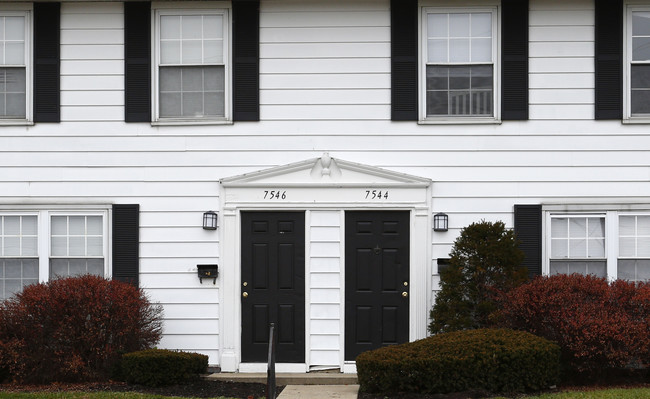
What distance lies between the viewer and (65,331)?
11.1m

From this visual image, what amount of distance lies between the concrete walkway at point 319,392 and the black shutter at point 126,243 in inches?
109

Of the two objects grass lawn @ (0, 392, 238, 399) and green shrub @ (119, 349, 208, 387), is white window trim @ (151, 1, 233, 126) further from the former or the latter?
grass lawn @ (0, 392, 238, 399)

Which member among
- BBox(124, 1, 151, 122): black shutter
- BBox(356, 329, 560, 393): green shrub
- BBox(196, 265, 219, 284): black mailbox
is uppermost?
BBox(124, 1, 151, 122): black shutter

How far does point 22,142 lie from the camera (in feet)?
40.3

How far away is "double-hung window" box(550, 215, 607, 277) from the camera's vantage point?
1211 centimetres

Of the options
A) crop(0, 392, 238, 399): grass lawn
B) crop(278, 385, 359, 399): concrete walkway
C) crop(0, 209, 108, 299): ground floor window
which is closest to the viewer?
crop(0, 392, 238, 399): grass lawn

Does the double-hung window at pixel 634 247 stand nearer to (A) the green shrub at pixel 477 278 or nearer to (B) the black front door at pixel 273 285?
(A) the green shrub at pixel 477 278

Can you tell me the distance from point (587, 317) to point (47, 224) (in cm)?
755

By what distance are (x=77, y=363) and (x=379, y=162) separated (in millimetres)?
4928

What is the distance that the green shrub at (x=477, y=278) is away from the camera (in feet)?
36.8

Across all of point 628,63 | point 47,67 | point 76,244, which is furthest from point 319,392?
point 628,63

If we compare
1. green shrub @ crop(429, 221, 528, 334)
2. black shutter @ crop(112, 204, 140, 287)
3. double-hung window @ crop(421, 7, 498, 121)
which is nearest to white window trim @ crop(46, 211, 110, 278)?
black shutter @ crop(112, 204, 140, 287)

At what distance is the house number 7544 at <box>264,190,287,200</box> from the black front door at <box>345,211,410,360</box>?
1190 mm

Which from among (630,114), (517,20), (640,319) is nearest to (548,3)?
(517,20)
